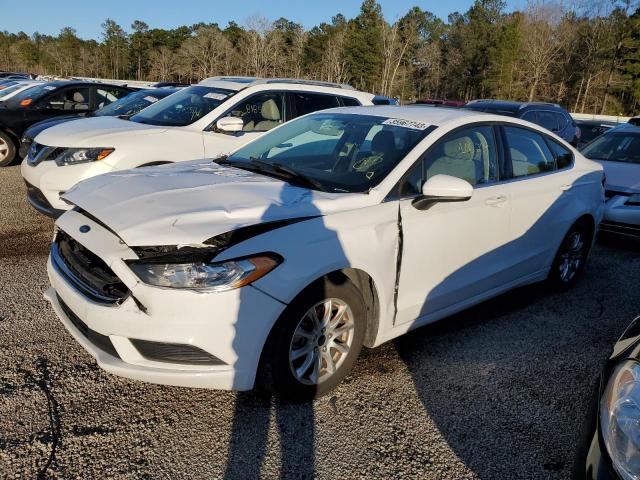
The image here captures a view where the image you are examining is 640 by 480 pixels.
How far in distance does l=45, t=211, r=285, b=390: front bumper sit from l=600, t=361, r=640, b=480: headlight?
1495mm

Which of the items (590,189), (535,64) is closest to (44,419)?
(590,189)

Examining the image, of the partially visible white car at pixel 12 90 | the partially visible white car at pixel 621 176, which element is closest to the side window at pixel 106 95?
the partially visible white car at pixel 12 90

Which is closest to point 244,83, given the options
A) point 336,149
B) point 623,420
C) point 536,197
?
point 336,149

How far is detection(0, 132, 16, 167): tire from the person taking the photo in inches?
383

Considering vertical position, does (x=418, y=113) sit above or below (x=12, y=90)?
above

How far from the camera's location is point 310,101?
688cm

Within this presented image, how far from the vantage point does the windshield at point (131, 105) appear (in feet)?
27.1

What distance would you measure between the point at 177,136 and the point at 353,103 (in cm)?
251

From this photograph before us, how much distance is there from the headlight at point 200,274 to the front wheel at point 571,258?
3.41m

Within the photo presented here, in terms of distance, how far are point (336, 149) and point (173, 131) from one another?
9.19 feet

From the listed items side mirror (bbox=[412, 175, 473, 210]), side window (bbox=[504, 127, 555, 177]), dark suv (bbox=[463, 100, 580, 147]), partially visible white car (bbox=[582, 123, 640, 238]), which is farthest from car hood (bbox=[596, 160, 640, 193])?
side mirror (bbox=[412, 175, 473, 210])

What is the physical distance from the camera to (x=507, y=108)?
419 inches

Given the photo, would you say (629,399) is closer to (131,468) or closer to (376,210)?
(376,210)

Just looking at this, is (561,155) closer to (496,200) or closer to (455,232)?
(496,200)
